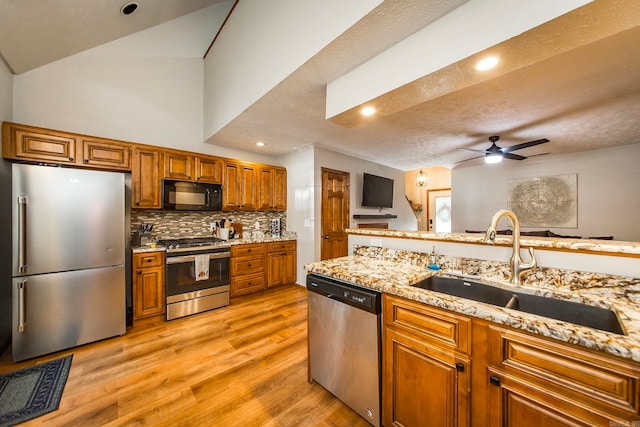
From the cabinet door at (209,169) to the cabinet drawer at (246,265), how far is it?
4.11 feet

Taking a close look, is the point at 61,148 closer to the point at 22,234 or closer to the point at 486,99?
the point at 22,234

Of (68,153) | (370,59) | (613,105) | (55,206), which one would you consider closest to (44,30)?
(68,153)

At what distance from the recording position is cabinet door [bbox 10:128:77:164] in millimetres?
2342

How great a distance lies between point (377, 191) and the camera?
5379 millimetres

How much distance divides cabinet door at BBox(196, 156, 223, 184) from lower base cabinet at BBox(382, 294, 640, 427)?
3174 mm

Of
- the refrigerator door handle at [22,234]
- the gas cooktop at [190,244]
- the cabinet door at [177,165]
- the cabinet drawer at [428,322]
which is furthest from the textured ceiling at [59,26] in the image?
the cabinet drawer at [428,322]

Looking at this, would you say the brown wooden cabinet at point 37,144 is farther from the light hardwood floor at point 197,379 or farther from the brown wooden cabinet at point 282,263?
the brown wooden cabinet at point 282,263

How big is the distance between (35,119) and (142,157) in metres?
1.04

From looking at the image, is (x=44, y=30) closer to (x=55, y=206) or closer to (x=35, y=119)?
(x=35, y=119)

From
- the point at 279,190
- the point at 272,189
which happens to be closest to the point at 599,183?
the point at 279,190

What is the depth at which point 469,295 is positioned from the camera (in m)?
1.49

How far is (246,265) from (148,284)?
1223 millimetres

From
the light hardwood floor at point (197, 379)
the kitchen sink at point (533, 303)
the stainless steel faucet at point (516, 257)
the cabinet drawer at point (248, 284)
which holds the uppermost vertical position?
the stainless steel faucet at point (516, 257)

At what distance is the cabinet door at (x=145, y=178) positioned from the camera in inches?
118
